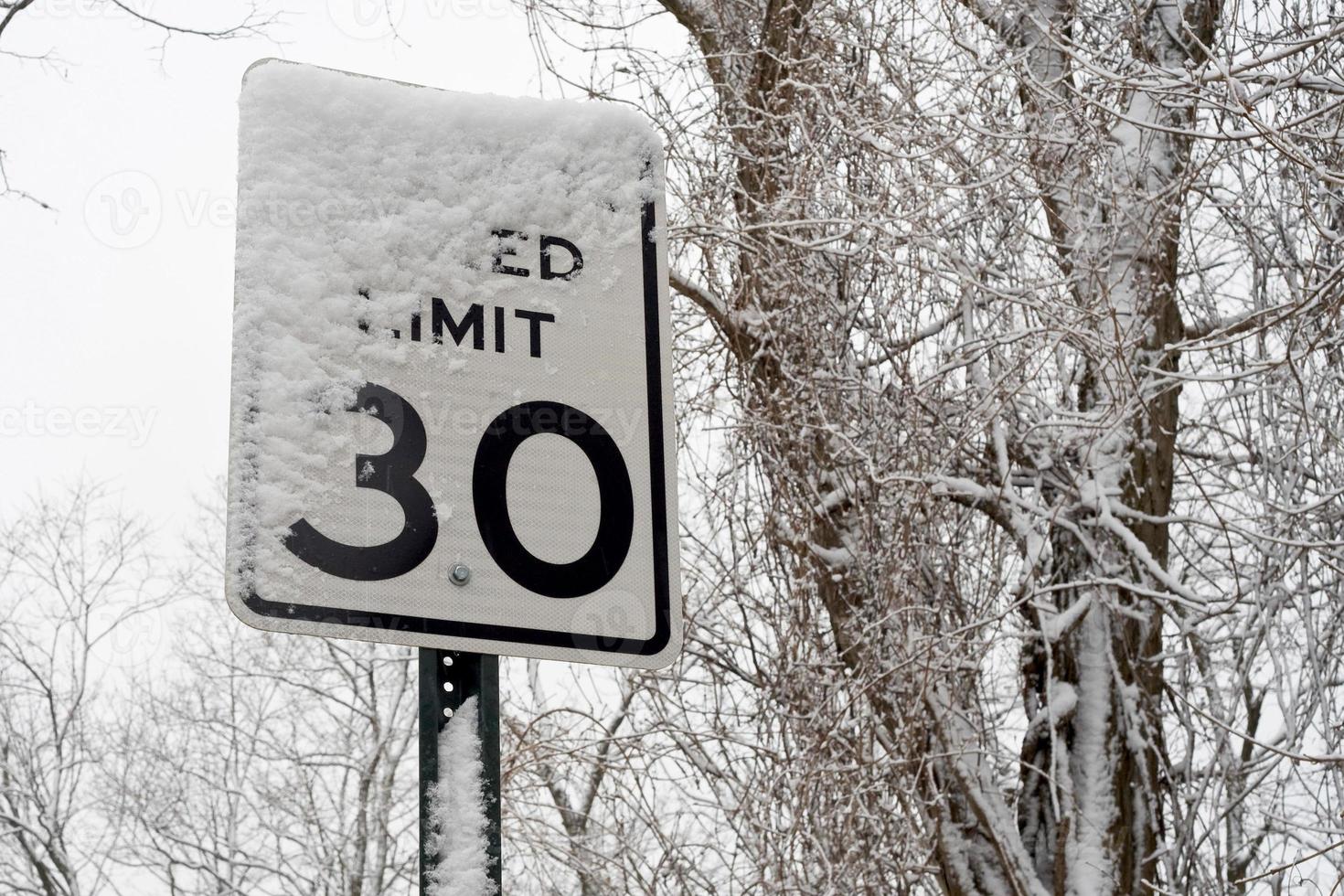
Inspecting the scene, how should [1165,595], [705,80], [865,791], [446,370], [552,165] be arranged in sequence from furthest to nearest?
1. [705,80]
2. [865,791]
3. [1165,595]
4. [552,165]
5. [446,370]

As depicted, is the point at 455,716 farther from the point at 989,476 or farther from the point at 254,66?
the point at 989,476

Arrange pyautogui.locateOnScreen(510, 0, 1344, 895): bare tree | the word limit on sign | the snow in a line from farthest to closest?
pyautogui.locateOnScreen(510, 0, 1344, 895): bare tree → the word limit on sign → the snow

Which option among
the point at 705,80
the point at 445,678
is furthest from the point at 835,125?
the point at 445,678

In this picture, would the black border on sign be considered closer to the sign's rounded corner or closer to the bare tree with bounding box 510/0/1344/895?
the sign's rounded corner

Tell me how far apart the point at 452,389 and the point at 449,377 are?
1 cm

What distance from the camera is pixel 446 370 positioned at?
5.36 feet

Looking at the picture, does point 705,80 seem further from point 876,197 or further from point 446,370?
point 446,370

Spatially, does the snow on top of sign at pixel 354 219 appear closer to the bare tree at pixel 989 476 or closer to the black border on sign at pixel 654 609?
the black border on sign at pixel 654 609

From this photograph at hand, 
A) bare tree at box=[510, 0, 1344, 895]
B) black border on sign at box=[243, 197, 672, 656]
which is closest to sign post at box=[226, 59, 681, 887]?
black border on sign at box=[243, 197, 672, 656]

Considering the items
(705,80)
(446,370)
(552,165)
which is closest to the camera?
(446,370)

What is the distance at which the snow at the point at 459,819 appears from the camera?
1.44 m

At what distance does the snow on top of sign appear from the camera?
1.53 m

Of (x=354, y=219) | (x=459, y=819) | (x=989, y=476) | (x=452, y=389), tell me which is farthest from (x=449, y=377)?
(x=989, y=476)

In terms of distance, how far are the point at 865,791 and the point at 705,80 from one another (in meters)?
3.15
